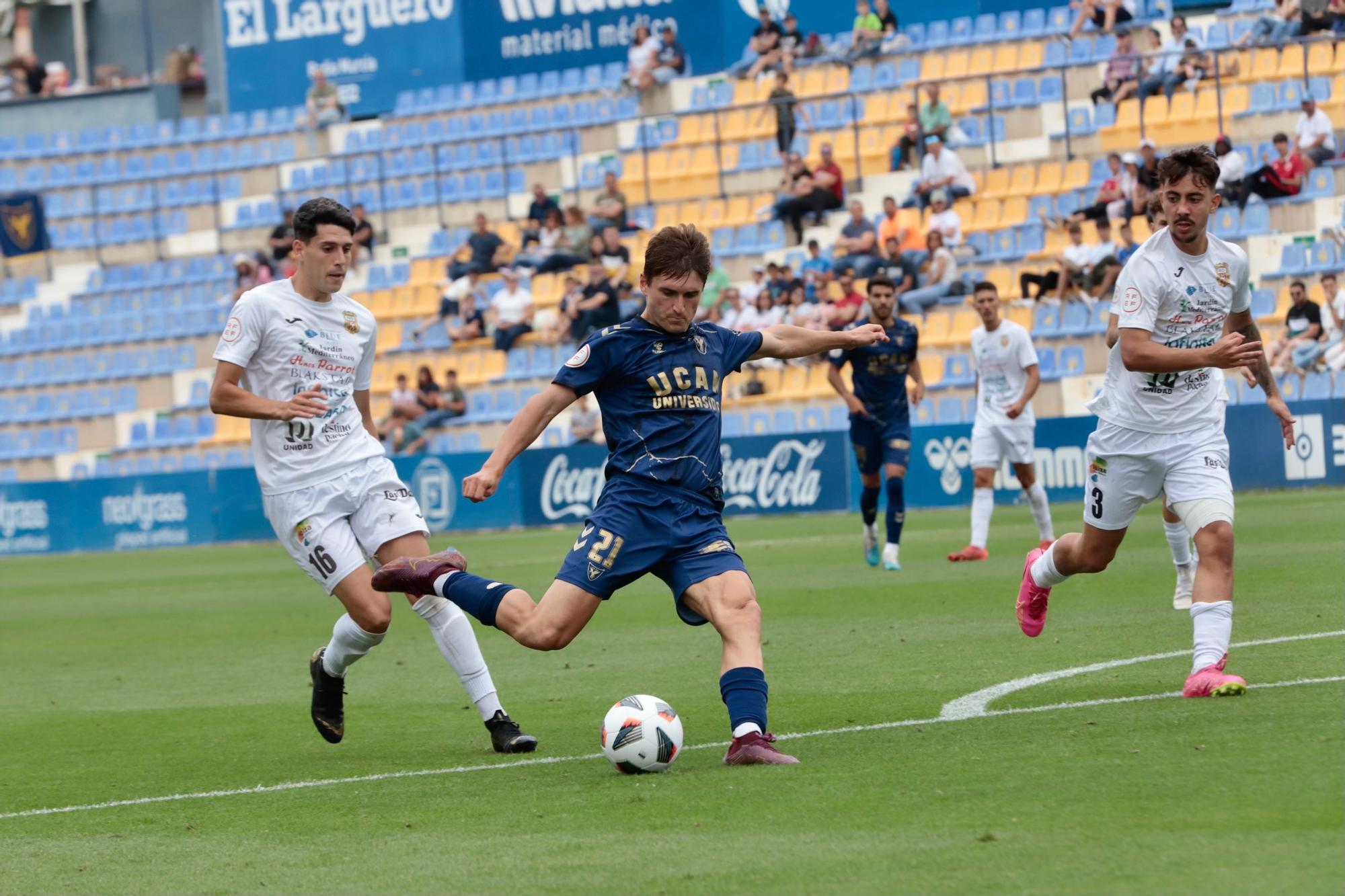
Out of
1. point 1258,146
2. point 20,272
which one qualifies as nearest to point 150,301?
point 20,272

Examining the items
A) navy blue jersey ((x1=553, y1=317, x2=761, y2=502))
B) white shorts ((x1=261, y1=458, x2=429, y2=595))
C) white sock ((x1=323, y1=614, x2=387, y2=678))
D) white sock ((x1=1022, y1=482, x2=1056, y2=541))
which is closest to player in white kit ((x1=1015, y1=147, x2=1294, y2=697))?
navy blue jersey ((x1=553, y1=317, x2=761, y2=502))

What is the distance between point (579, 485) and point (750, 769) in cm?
1899

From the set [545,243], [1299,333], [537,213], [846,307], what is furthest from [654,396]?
[537,213]

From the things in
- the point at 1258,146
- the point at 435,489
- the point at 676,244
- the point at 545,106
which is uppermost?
the point at 545,106

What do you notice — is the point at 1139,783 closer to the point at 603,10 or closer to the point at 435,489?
the point at 435,489

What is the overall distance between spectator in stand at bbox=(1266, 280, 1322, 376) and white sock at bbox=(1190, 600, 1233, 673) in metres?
15.3

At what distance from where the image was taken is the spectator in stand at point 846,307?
24406mm

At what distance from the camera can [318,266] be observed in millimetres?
8078

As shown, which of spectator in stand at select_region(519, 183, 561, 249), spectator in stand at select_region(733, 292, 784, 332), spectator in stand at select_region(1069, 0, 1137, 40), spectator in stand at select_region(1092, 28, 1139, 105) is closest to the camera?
spectator in stand at select_region(733, 292, 784, 332)

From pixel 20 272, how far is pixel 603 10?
13854 millimetres

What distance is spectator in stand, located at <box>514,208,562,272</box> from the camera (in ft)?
99.2

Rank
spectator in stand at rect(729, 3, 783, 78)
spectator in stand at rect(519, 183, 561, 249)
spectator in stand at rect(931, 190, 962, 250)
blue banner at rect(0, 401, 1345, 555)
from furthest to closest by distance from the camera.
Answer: spectator in stand at rect(729, 3, 783, 78) < spectator in stand at rect(519, 183, 561, 249) < spectator in stand at rect(931, 190, 962, 250) < blue banner at rect(0, 401, 1345, 555)

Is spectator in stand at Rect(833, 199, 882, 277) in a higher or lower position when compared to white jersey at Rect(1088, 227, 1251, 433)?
higher

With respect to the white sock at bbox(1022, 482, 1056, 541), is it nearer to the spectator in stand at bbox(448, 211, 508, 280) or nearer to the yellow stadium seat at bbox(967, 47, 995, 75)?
the yellow stadium seat at bbox(967, 47, 995, 75)
